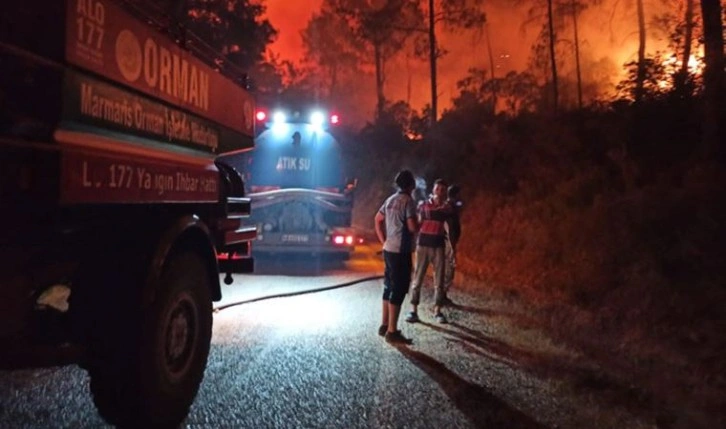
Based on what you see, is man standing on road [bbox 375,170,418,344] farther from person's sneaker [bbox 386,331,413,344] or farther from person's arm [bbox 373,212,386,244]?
person's arm [bbox 373,212,386,244]

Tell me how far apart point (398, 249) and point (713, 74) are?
6.71 metres

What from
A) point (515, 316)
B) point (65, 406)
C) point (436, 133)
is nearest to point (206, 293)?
point (65, 406)

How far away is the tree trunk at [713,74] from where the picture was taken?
1068 centimetres

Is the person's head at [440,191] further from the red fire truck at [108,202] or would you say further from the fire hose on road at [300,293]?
the red fire truck at [108,202]

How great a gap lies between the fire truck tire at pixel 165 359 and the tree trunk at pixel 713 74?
30.0 ft

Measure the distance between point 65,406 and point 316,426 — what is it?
1.81 meters

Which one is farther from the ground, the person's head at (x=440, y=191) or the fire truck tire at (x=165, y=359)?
the person's head at (x=440, y=191)

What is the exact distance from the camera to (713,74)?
35.1 feet

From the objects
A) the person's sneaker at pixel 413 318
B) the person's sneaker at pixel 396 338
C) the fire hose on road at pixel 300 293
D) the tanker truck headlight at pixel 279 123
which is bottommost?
the person's sneaker at pixel 396 338

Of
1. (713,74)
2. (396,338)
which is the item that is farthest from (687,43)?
(396,338)

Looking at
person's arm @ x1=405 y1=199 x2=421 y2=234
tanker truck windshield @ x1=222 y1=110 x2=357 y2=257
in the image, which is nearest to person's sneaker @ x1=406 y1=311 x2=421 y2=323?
person's arm @ x1=405 y1=199 x2=421 y2=234

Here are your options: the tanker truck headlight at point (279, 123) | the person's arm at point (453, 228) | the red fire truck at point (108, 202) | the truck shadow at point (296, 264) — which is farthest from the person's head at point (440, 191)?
the tanker truck headlight at point (279, 123)

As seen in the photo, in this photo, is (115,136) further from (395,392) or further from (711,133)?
(711,133)

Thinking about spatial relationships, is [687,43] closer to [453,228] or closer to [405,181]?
[453,228]
